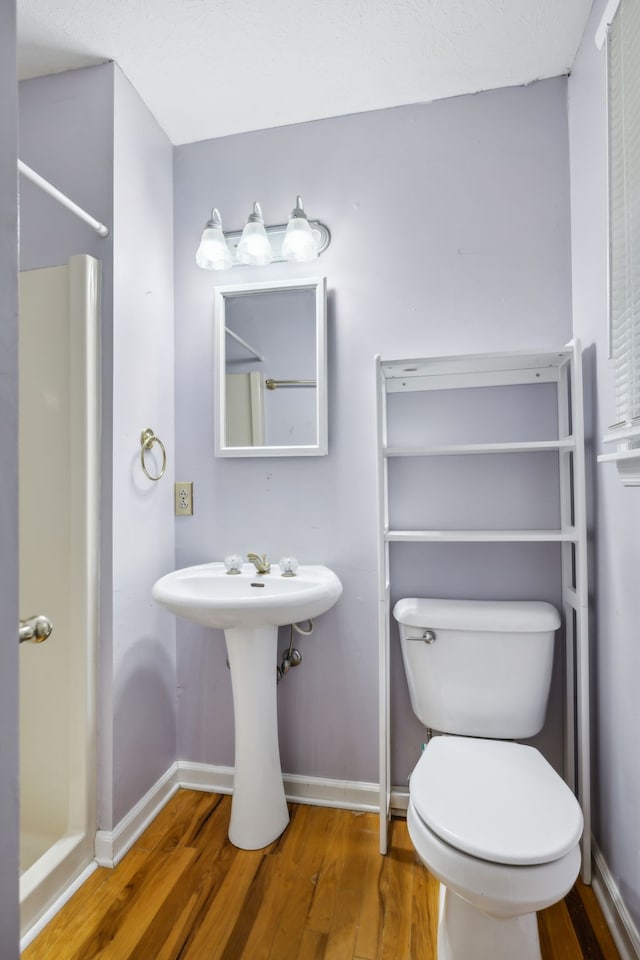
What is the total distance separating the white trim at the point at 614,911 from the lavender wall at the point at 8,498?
4.26ft

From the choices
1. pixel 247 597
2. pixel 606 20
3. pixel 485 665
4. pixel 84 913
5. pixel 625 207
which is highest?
pixel 606 20

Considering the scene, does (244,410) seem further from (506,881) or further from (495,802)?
(506,881)

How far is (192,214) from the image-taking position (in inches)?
73.0

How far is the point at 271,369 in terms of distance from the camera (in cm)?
175

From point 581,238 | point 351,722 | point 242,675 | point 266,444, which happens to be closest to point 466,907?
point 351,722

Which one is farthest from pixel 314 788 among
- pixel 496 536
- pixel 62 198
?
pixel 62 198

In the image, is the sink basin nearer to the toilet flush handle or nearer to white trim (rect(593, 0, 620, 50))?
the toilet flush handle

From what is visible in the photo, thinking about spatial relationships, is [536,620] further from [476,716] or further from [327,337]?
[327,337]

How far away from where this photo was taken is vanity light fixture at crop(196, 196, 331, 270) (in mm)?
1610

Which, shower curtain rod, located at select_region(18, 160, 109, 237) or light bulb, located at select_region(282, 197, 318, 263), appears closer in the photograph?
shower curtain rod, located at select_region(18, 160, 109, 237)

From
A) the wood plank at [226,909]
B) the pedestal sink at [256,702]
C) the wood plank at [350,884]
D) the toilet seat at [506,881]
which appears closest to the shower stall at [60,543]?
the pedestal sink at [256,702]

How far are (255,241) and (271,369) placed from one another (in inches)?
16.5

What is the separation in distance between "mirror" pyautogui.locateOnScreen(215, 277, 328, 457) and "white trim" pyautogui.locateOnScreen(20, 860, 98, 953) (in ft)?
4.26

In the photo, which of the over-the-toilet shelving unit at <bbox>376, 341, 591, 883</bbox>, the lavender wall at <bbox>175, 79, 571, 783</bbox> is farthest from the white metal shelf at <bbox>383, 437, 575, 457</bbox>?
the lavender wall at <bbox>175, 79, 571, 783</bbox>
